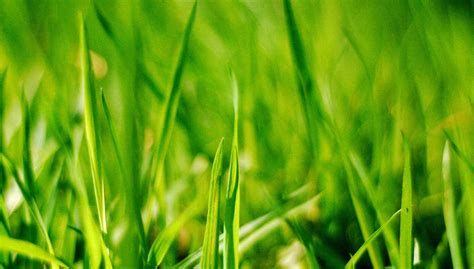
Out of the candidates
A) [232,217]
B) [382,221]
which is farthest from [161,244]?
[382,221]

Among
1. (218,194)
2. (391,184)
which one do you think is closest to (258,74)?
(391,184)

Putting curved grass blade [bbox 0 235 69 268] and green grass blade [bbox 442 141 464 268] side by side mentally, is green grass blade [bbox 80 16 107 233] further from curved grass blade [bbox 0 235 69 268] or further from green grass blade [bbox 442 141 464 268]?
green grass blade [bbox 442 141 464 268]

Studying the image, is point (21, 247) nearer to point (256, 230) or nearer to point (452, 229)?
point (256, 230)

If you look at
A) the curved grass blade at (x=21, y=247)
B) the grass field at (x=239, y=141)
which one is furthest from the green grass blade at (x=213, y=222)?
the curved grass blade at (x=21, y=247)

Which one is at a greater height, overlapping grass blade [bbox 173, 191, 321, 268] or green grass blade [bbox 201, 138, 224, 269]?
green grass blade [bbox 201, 138, 224, 269]

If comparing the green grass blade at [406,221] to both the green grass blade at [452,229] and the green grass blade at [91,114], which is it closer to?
the green grass blade at [452,229]

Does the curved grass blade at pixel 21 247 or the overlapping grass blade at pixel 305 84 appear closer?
the curved grass blade at pixel 21 247

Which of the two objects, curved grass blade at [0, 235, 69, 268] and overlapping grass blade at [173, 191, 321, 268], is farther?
overlapping grass blade at [173, 191, 321, 268]

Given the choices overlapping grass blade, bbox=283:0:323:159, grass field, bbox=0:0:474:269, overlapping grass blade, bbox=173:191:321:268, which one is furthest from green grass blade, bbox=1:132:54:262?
overlapping grass blade, bbox=283:0:323:159
